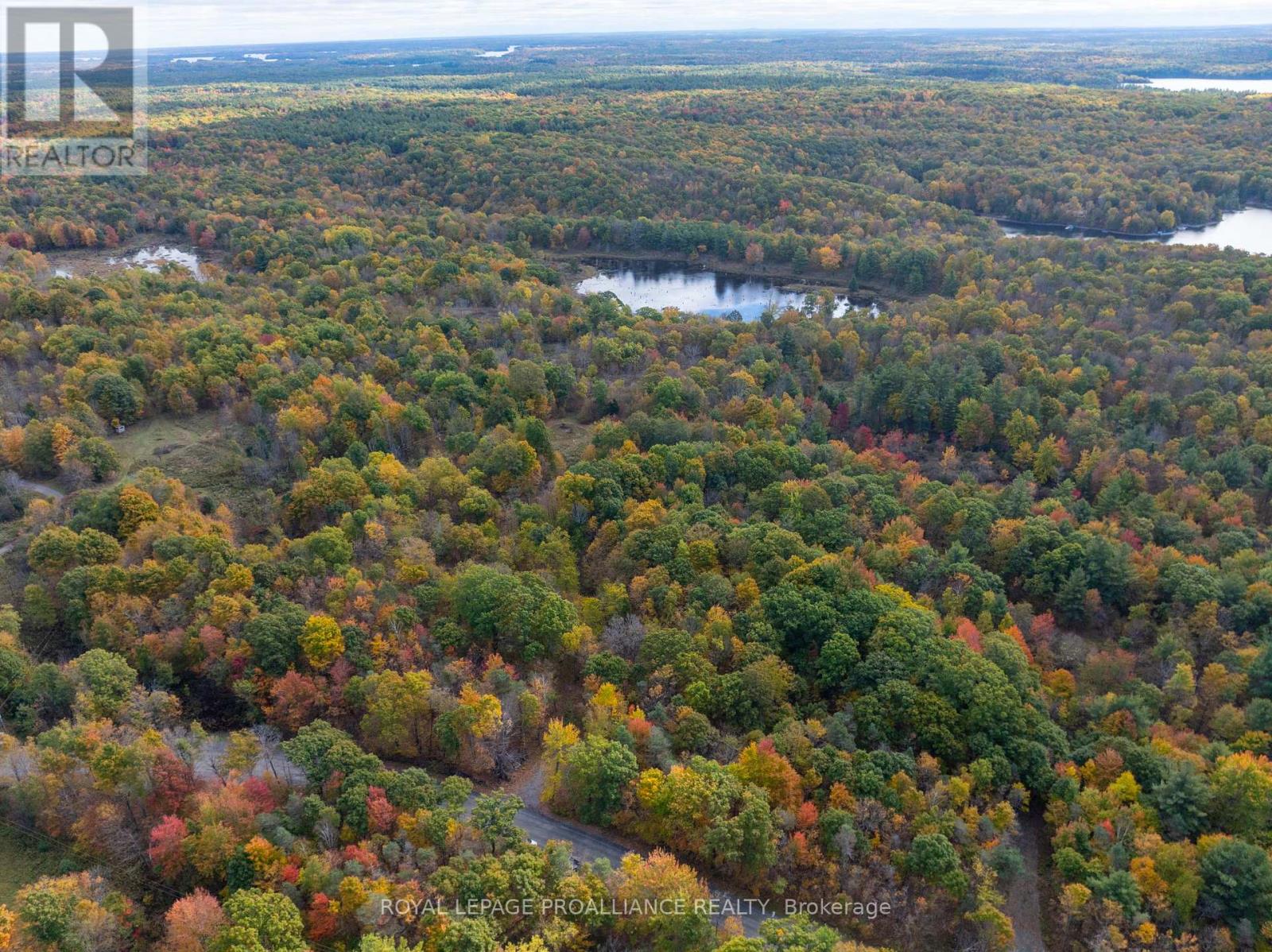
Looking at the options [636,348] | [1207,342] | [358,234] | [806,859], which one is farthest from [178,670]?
→ [1207,342]

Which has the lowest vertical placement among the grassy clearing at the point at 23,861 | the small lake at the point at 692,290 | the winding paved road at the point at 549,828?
the grassy clearing at the point at 23,861

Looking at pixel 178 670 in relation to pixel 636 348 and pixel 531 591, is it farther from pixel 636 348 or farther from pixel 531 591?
pixel 636 348

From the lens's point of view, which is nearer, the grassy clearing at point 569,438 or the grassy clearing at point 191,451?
the grassy clearing at point 191,451

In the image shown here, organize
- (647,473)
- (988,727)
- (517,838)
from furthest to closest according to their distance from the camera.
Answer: (647,473) → (988,727) → (517,838)

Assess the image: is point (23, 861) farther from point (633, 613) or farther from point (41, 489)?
point (41, 489)

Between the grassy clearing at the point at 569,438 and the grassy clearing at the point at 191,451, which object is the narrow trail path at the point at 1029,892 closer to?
the grassy clearing at the point at 569,438

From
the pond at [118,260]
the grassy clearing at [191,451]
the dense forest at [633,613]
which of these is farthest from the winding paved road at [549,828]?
the pond at [118,260]
